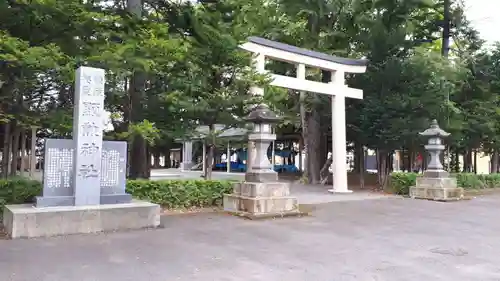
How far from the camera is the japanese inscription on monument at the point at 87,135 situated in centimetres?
730

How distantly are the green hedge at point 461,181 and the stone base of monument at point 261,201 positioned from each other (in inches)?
284

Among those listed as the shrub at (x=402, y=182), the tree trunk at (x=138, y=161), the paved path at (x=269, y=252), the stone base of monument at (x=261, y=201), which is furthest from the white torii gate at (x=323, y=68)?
the paved path at (x=269, y=252)

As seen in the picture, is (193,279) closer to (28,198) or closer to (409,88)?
(28,198)

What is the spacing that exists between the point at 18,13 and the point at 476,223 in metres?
11.1

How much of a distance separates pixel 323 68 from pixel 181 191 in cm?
719

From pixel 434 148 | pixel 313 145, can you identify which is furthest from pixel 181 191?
pixel 313 145

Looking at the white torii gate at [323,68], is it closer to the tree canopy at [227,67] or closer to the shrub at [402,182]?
the tree canopy at [227,67]

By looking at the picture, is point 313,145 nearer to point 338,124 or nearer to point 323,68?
point 338,124

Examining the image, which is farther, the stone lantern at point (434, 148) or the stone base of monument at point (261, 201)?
the stone lantern at point (434, 148)

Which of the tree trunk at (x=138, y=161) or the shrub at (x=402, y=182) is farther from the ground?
the tree trunk at (x=138, y=161)

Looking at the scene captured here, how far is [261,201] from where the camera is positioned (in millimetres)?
9242

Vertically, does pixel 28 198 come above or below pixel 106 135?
below

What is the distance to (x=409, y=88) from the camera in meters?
17.0

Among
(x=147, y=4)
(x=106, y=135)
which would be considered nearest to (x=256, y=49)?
(x=147, y=4)
